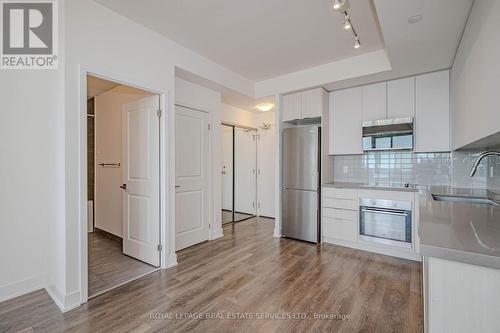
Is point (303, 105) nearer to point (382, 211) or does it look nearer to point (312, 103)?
point (312, 103)

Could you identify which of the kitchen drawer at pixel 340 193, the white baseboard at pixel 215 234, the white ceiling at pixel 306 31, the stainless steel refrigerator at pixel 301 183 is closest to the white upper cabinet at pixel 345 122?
the white ceiling at pixel 306 31

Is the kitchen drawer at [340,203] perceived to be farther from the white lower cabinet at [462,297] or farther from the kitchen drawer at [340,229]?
the white lower cabinet at [462,297]

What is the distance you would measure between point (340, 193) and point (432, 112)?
5.31 ft

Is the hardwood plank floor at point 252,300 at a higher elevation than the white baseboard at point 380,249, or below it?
below

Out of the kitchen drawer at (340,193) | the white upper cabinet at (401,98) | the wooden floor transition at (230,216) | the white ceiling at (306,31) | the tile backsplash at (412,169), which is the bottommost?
the wooden floor transition at (230,216)

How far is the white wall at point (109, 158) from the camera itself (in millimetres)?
3824

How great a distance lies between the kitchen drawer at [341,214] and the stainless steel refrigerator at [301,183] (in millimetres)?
158

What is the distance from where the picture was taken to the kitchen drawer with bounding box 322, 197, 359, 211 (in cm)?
344

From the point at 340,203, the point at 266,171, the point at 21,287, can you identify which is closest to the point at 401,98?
the point at 340,203

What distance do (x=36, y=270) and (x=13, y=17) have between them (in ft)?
8.08

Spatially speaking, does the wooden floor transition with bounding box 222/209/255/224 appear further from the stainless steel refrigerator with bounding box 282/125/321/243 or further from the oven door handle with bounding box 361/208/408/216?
the oven door handle with bounding box 361/208/408/216

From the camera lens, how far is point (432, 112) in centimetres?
314

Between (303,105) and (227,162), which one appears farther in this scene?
(227,162)

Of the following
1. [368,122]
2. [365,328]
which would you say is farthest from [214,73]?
[365,328]
